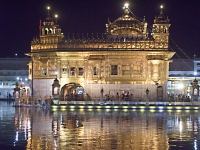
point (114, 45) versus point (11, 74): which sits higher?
point (114, 45)

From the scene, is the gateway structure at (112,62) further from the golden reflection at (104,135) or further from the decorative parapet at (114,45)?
the golden reflection at (104,135)

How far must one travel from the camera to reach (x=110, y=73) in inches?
1951

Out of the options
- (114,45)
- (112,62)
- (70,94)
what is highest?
(114,45)

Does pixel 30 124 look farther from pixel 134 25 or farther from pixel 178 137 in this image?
pixel 134 25

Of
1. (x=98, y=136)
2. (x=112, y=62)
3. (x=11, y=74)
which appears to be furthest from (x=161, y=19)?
(x=11, y=74)

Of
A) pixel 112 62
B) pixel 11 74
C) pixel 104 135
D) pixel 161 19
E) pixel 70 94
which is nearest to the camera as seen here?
pixel 104 135

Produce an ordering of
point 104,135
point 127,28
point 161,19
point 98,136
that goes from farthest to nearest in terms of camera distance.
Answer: point 127,28 → point 161,19 → point 104,135 → point 98,136

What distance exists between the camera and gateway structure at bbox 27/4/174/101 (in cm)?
4925

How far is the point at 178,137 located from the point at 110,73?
28.2 metres

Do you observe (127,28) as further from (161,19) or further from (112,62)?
(112,62)

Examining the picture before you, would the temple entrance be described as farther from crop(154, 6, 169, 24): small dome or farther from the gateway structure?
crop(154, 6, 169, 24): small dome

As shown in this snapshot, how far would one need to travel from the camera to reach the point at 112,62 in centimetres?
4947

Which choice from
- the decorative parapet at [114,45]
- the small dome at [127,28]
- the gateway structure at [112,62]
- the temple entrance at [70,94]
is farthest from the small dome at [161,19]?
the temple entrance at [70,94]

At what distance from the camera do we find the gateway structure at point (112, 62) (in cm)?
4925
